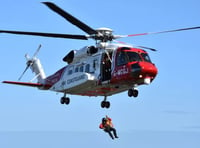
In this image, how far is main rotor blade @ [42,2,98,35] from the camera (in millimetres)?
27875

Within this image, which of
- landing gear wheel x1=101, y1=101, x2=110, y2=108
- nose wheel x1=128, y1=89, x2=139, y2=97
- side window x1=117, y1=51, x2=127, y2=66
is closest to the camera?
side window x1=117, y1=51, x2=127, y2=66

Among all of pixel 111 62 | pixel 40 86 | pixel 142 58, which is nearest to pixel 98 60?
pixel 111 62

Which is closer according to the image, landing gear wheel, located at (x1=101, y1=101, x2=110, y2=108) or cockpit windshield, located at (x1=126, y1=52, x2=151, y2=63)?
cockpit windshield, located at (x1=126, y1=52, x2=151, y2=63)

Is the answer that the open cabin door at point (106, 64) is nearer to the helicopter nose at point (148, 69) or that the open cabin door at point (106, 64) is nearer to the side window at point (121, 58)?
the side window at point (121, 58)

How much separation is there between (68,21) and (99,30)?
295 centimetres

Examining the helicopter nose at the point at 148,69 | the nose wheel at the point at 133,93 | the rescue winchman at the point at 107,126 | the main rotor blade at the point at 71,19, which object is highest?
the main rotor blade at the point at 71,19

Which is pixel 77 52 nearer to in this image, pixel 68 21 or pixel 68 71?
pixel 68 71

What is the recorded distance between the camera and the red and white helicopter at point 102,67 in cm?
2933

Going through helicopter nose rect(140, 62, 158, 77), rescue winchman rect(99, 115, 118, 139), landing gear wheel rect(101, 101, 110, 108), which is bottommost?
rescue winchman rect(99, 115, 118, 139)

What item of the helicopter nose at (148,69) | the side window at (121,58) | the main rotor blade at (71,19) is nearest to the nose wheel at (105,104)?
the side window at (121,58)

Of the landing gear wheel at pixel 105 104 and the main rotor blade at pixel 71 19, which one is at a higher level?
the main rotor blade at pixel 71 19

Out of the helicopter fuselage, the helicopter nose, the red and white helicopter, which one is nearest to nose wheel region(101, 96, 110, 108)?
the red and white helicopter

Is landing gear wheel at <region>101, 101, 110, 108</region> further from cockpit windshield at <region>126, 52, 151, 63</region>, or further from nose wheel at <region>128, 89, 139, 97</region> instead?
cockpit windshield at <region>126, 52, 151, 63</region>

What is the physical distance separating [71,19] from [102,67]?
12.9ft
